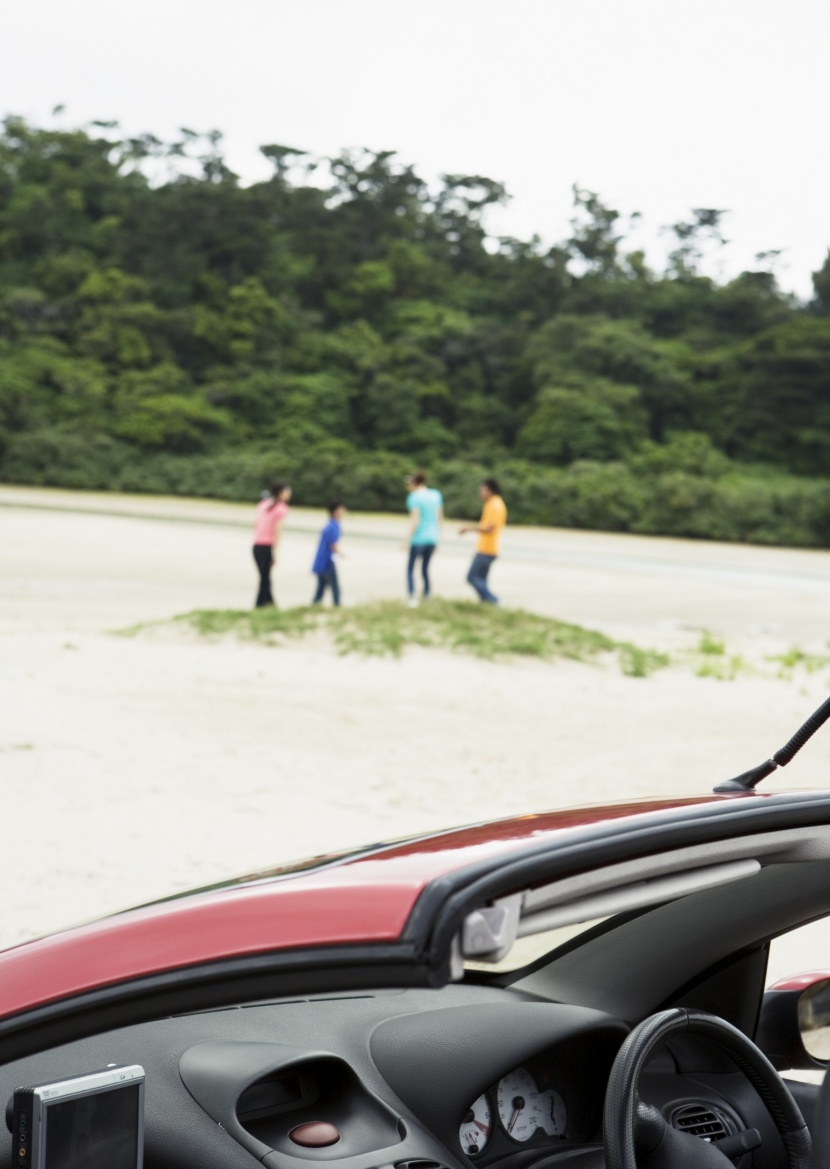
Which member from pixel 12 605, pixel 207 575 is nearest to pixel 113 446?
pixel 207 575

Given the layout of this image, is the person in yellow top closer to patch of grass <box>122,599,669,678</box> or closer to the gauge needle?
patch of grass <box>122,599,669,678</box>

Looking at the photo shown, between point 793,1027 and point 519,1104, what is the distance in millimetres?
614

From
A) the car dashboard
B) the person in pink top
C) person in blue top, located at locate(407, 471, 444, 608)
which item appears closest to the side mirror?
the car dashboard

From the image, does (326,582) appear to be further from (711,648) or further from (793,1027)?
(793,1027)

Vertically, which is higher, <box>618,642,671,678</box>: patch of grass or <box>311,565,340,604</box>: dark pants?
<box>311,565,340,604</box>: dark pants

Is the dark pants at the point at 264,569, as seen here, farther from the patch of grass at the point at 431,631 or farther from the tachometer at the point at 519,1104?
the tachometer at the point at 519,1104

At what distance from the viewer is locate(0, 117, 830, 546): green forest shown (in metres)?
53.3

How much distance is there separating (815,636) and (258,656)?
9035 mm

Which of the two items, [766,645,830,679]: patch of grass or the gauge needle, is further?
[766,645,830,679]: patch of grass

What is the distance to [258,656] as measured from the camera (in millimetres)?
12367

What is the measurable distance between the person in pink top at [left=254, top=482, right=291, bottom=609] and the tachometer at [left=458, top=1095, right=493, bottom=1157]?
43.4ft

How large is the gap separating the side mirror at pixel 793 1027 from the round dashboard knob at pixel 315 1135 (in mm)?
915

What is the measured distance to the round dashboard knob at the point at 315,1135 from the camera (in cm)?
182

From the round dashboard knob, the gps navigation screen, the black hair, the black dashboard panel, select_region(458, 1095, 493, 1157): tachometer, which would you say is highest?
the black hair
